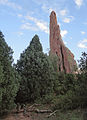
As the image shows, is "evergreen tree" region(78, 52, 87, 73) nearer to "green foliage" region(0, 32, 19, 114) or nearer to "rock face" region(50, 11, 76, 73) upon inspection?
"green foliage" region(0, 32, 19, 114)

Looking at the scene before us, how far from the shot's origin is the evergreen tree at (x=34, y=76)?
10.1 m

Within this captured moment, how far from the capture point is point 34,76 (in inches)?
402

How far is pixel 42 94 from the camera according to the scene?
10500mm

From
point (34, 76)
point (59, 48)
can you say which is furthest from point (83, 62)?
point (59, 48)

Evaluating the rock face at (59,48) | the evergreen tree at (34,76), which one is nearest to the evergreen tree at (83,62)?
the evergreen tree at (34,76)

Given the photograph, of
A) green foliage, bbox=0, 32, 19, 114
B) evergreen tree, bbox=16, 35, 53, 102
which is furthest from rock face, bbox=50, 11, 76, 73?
green foliage, bbox=0, 32, 19, 114

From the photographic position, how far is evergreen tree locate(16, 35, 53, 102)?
398 inches

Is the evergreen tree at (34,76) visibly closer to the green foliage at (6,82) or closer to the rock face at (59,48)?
the green foliage at (6,82)

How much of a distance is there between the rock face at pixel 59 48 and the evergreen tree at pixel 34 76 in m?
23.4

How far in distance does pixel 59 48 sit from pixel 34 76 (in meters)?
27.1

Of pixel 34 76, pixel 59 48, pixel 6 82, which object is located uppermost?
pixel 59 48

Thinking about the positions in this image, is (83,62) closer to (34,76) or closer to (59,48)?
(34,76)

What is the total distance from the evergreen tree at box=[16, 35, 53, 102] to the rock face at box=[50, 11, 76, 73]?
23.4 metres

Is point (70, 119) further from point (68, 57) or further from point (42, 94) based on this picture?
point (68, 57)
